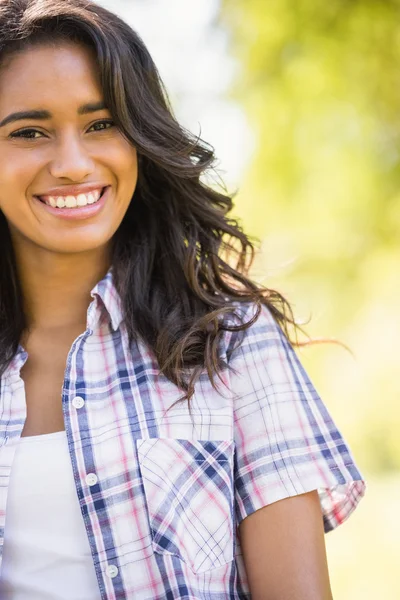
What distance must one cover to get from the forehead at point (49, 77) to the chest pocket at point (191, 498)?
763 mm

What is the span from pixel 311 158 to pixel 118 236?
A: 3.16m

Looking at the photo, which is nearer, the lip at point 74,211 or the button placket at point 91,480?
the button placket at point 91,480

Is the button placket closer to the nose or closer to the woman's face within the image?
the woman's face

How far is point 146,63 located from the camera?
2.00 m

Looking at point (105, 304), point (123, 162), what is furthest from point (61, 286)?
point (123, 162)

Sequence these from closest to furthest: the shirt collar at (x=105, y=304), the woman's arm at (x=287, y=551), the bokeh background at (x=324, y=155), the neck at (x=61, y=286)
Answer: the woman's arm at (x=287, y=551)
the shirt collar at (x=105, y=304)
the neck at (x=61, y=286)
the bokeh background at (x=324, y=155)

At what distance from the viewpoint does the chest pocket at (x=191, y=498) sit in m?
1.72

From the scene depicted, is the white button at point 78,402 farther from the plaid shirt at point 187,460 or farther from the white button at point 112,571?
the white button at point 112,571

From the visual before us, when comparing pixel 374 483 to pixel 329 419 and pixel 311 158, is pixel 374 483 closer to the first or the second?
pixel 311 158

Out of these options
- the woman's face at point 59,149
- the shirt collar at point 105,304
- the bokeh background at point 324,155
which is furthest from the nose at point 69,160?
the bokeh background at point 324,155

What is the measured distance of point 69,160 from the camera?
1842 millimetres

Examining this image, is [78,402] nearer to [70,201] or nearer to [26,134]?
[70,201]

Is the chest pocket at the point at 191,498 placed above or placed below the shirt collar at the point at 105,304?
below

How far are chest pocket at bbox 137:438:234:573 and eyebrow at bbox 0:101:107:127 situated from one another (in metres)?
0.73
